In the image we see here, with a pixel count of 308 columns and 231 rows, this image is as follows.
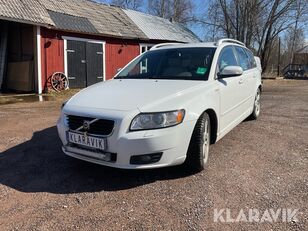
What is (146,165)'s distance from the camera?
3.63 metres

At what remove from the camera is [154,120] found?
3.57m

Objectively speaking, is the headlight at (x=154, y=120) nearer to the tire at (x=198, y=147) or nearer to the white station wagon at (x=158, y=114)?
the white station wagon at (x=158, y=114)

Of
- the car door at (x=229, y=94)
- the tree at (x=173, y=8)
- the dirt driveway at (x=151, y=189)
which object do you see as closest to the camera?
the dirt driveway at (x=151, y=189)

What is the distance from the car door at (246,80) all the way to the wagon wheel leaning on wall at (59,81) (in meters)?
9.00

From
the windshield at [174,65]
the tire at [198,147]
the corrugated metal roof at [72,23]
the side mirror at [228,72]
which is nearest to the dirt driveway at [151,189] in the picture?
the tire at [198,147]

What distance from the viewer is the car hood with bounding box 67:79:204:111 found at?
12.3ft

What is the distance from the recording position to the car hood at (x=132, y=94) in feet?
12.3

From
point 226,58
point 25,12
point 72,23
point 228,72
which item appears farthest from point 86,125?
point 72,23

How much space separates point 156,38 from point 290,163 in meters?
15.8

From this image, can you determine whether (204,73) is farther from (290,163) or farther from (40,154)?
(40,154)

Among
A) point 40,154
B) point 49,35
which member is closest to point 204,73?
point 40,154

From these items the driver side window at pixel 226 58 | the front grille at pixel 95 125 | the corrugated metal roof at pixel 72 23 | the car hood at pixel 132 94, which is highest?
the corrugated metal roof at pixel 72 23

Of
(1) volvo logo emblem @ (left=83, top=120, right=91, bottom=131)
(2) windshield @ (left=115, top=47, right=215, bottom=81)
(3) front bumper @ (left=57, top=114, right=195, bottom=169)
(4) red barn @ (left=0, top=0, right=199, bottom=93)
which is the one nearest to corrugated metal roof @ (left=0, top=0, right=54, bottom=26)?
(4) red barn @ (left=0, top=0, right=199, bottom=93)

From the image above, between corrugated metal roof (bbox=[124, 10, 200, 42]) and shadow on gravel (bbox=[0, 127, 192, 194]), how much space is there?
50.1ft
